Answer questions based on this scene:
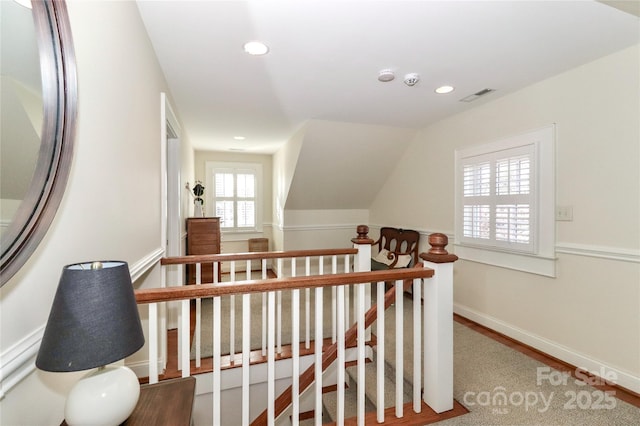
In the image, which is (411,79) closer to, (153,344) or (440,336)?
(440,336)

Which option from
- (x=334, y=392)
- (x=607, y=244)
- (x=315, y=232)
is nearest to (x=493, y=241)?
(x=607, y=244)

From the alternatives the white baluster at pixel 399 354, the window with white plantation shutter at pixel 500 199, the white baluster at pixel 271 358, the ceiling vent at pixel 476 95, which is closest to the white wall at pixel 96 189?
the white baluster at pixel 271 358

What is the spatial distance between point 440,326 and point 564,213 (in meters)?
1.59

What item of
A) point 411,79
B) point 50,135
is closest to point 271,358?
point 50,135

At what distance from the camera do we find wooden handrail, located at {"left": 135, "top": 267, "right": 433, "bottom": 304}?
1.26m

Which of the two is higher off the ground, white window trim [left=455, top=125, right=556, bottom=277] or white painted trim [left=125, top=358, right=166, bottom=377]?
white window trim [left=455, top=125, right=556, bottom=277]

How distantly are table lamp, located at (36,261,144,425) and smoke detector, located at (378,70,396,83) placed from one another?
88.5 inches

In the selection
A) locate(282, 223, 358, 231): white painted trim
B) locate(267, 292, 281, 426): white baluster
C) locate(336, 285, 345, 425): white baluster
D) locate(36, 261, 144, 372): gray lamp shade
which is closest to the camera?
locate(36, 261, 144, 372): gray lamp shade

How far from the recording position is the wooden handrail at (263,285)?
1258 millimetres

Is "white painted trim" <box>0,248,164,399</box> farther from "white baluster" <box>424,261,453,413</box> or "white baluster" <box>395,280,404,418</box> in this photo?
"white baluster" <box>424,261,453,413</box>

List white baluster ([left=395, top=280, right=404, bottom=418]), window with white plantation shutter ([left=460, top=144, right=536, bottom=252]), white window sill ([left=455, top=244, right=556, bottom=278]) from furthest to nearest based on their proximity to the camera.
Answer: window with white plantation shutter ([left=460, top=144, right=536, bottom=252])
white window sill ([left=455, top=244, right=556, bottom=278])
white baluster ([left=395, top=280, right=404, bottom=418])

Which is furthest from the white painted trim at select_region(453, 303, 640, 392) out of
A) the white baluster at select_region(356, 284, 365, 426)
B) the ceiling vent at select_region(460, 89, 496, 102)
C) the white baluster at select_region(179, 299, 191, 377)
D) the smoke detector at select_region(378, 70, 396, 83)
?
the white baluster at select_region(179, 299, 191, 377)

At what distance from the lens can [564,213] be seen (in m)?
2.38

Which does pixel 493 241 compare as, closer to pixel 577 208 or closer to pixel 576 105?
pixel 577 208
